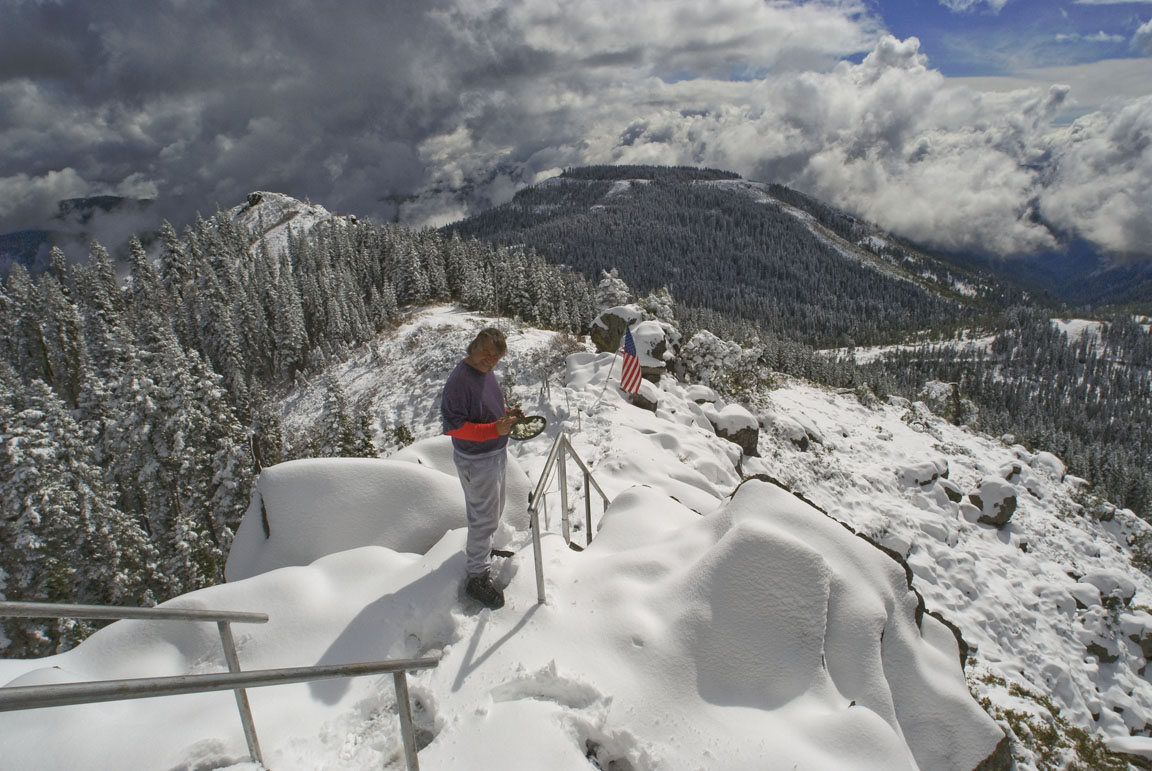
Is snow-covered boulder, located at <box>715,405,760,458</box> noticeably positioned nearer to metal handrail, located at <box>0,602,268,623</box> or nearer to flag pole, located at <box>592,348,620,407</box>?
flag pole, located at <box>592,348,620,407</box>

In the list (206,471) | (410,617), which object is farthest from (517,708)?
(206,471)

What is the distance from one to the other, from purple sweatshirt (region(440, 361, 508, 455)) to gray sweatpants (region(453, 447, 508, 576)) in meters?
0.12

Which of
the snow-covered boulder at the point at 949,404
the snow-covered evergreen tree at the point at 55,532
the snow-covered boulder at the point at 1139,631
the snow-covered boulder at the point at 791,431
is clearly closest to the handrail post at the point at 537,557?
the snow-covered evergreen tree at the point at 55,532

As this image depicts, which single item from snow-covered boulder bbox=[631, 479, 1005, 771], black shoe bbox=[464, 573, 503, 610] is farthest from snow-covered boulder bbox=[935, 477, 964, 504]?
black shoe bbox=[464, 573, 503, 610]

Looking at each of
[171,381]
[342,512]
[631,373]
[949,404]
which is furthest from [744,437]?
[949,404]

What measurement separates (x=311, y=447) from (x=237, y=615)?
101ft

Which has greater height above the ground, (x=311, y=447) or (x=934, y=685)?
(x=934, y=685)

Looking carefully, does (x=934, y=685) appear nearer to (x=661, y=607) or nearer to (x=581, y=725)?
(x=661, y=607)

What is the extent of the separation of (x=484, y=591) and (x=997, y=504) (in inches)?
970

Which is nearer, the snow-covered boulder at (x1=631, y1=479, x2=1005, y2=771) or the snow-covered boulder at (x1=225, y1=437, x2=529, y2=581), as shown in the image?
the snow-covered boulder at (x1=631, y1=479, x2=1005, y2=771)

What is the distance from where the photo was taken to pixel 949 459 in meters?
28.3

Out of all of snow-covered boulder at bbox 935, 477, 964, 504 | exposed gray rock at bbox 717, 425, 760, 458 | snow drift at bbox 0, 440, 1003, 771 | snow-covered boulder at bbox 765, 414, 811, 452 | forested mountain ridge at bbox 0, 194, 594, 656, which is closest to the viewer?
snow drift at bbox 0, 440, 1003, 771

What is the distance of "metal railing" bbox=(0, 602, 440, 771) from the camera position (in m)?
1.77

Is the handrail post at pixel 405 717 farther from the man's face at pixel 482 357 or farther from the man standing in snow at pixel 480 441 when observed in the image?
the man's face at pixel 482 357
